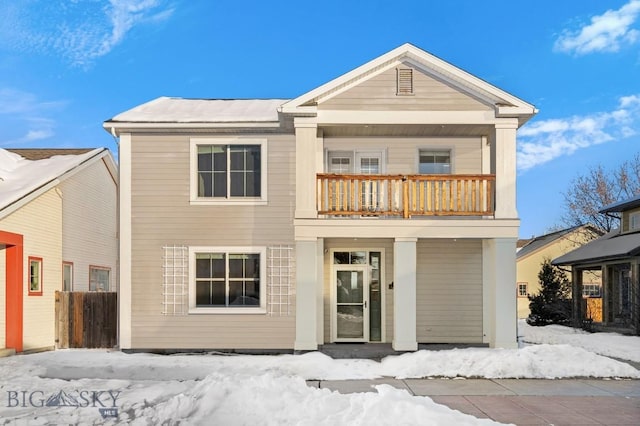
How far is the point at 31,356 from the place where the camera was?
43.7ft

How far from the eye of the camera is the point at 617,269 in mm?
21000

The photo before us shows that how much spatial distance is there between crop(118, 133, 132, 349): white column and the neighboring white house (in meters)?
2.92

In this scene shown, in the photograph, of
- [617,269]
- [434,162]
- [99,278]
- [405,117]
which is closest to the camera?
[405,117]

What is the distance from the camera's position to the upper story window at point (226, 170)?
531 inches

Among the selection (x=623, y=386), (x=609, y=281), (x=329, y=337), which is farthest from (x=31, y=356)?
(x=609, y=281)

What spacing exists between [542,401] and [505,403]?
0.65 metres

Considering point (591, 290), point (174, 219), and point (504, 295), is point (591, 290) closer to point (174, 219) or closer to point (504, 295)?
point (504, 295)

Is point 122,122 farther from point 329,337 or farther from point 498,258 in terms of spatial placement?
point 498,258

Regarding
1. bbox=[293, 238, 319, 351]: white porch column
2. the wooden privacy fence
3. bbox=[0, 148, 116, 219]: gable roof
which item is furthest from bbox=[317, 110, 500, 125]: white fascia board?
bbox=[0, 148, 116, 219]: gable roof

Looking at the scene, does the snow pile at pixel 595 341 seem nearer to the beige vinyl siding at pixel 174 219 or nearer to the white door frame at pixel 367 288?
the white door frame at pixel 367 288

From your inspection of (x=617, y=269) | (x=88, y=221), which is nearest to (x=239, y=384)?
(x=88, y=221)

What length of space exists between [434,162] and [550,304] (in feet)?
39.8

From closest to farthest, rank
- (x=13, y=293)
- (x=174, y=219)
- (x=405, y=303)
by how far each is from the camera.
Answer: (x=405, y=303), (x=174, y=219), (x=13, y=293)

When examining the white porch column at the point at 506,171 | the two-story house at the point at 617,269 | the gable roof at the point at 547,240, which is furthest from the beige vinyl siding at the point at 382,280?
the gable roof at the point at 547,240
